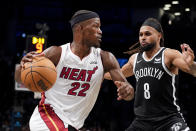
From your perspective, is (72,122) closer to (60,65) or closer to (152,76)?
(60,65)

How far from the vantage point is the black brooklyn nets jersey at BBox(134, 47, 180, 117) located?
4430mm

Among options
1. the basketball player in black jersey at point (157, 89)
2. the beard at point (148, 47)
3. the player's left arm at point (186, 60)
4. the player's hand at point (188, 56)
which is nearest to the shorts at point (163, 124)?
the basketball player in black jersey at point (157, 89)

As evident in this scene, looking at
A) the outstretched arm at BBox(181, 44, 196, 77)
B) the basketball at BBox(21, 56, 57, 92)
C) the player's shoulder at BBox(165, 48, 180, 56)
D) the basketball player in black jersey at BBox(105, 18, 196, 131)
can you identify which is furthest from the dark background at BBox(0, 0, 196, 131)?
the basketball at BBox(21, 56, 57, 92)

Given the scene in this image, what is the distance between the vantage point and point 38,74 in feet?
10.5

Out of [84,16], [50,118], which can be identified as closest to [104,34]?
[84,16]

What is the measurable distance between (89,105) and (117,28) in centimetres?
1212

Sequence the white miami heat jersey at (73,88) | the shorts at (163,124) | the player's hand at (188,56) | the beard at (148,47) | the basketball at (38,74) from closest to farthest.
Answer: the basketball at (38,74) < the white miami heat jersey at (73,88) < the player's hand at (188,56) < the shorts at (163,124) < the beard at (148,47)

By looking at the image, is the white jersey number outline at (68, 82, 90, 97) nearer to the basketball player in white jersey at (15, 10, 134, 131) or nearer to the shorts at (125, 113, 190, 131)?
the basketball player in white jersey at (15, 10, 134, 131)

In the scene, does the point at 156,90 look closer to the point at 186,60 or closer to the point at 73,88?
the point at 186,60

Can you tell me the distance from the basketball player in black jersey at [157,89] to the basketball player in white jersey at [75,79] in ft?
3.49

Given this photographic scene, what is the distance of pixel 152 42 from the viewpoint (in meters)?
4.79

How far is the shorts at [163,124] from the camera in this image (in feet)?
13.7

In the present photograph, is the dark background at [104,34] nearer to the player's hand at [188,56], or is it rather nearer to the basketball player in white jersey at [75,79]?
the basketball player in white jersey at [75,79]

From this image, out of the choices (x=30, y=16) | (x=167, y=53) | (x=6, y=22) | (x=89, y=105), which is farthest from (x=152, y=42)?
(x=6, y=22)
